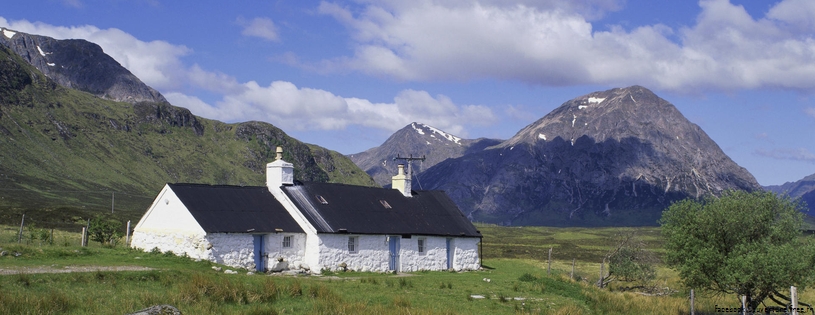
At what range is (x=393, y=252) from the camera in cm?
4222

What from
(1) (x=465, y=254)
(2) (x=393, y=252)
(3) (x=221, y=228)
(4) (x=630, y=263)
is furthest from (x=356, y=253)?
(4) (x=630, y=263)

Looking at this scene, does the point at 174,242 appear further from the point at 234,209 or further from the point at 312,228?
the point at 312,228

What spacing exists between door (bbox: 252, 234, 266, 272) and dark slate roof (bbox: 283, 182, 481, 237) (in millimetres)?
2917

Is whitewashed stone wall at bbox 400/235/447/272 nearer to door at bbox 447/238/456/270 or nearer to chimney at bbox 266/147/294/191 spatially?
door at bbox 447/238/456/270

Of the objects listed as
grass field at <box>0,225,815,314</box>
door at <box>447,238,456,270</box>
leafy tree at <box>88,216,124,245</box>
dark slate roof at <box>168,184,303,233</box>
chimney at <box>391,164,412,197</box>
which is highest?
chimney at <box>391,164,412,197</box>

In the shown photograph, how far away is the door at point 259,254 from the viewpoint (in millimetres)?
37094

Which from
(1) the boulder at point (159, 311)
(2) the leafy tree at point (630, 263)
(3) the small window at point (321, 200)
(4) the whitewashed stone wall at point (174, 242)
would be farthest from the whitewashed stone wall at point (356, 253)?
(1) the boulder at point (159, 311)

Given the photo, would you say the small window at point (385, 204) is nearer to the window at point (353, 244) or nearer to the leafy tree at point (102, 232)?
the window at point (353, 244)

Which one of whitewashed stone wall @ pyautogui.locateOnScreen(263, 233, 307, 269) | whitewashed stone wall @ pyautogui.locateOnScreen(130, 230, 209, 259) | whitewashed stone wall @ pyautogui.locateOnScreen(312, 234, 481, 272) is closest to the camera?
whitewashed stone wall @ pyautogui.locateOnScreen(130, 230, 209, 259)

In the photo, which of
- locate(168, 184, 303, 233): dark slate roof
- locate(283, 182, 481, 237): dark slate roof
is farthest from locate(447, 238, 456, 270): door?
locate(168, 184, 303, 233): dark slate roof

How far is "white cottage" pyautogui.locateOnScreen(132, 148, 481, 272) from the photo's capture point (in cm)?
3625

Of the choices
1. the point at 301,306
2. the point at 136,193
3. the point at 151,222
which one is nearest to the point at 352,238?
the point at 151,222

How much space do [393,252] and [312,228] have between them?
538 centimetres

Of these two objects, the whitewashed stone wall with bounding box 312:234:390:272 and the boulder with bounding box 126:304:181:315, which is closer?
the boulder with bounding box 126:304:181:315
